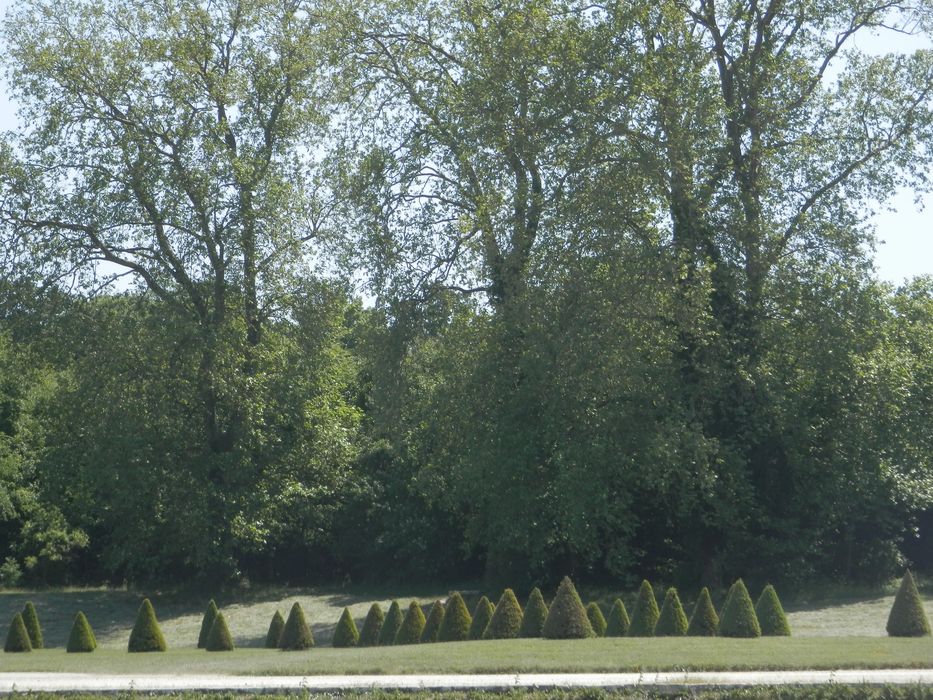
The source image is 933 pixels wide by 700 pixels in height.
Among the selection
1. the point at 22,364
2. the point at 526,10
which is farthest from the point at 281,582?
the point at 526,10

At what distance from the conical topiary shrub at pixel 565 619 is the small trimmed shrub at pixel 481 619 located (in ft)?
5.41

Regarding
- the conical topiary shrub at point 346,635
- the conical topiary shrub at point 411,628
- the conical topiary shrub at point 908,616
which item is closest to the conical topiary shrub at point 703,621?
the conical topiary shrub at point 908,616

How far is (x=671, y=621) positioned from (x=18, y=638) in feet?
39.9

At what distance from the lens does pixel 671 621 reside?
1988 cm

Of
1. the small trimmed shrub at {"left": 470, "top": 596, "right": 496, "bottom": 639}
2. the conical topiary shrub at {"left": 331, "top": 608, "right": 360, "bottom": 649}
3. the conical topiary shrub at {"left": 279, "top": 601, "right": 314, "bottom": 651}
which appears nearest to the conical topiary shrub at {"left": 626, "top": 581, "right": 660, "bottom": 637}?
the small trimmed shrub at {"left": 470, "top": 596, "right": 496, "bottom": 639}

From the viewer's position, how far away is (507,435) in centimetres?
2889

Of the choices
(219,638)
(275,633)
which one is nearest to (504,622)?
(275,633)

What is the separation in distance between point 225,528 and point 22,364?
7490 mm

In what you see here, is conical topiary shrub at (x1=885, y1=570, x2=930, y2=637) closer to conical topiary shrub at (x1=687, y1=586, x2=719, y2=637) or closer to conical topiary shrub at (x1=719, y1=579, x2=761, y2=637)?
conical topiary shrub at (x1=719, y1=579, x2=761, y2=637)

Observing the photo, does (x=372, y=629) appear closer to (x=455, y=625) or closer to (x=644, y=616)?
(x=455, y=625)

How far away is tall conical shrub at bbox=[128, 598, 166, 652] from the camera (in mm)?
21625

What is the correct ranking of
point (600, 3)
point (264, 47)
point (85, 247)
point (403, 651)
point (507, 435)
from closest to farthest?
point (403, 651) < point (507, 435) < point (600, 3) < point (85, 247) < point (264, 47)

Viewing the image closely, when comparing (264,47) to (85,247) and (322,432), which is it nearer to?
(85,247)

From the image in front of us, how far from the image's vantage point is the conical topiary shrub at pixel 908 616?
18906mm
